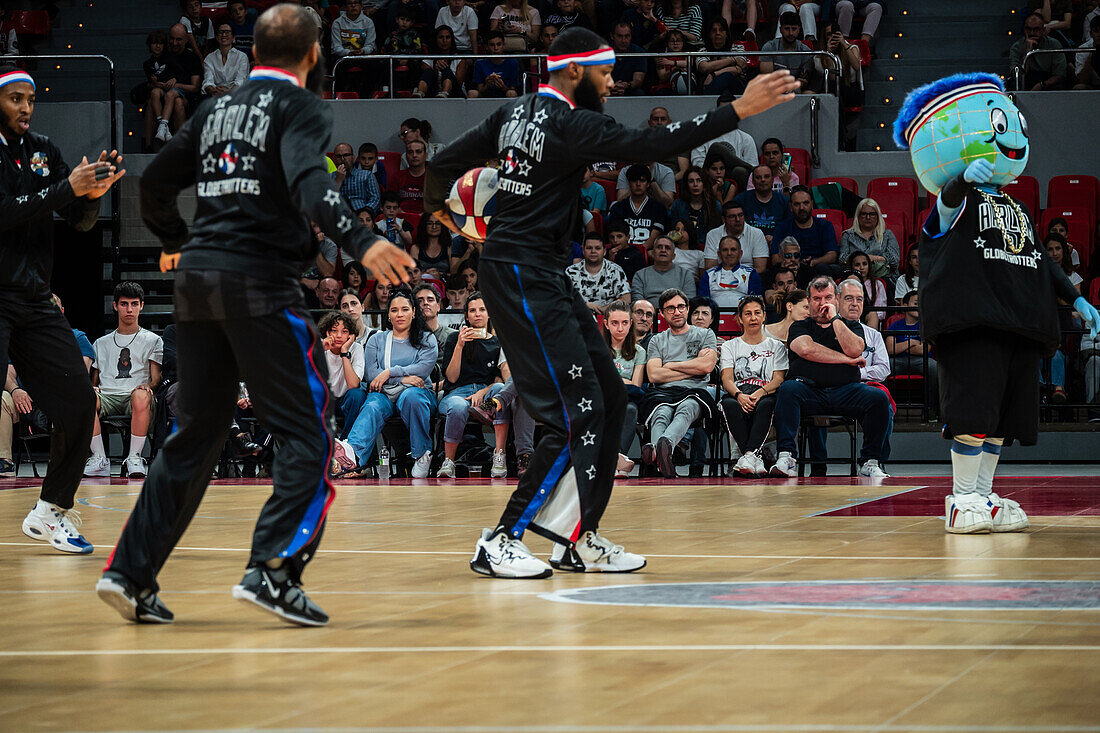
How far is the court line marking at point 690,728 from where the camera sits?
236 centimetres

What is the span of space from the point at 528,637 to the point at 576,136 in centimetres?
190

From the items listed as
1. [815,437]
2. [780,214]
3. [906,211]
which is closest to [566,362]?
[815,437]

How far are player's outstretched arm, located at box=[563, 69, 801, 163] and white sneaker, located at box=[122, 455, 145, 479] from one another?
679 centimetres

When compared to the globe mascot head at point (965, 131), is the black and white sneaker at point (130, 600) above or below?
below

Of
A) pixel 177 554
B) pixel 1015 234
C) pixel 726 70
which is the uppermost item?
pixel 726 70

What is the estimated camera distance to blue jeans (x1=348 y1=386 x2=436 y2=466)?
10.3 meters

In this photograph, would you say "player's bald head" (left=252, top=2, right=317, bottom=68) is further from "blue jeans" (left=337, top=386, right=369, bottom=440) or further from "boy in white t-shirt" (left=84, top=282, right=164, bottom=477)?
"boy in white t-shirt" (left=84, top=282, right=164, bottom=477)

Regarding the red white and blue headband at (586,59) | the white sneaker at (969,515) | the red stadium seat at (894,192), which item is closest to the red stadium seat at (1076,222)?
the red stadium seat at (894,192)

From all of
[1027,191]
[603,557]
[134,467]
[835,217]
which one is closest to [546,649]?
[603,557]

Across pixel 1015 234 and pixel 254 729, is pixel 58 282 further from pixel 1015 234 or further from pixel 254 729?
pixel 254 729

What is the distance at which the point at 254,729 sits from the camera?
247cm

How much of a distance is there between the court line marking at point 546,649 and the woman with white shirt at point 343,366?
721cm

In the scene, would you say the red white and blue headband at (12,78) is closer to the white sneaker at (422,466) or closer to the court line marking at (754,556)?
the court line marking at (754,556)

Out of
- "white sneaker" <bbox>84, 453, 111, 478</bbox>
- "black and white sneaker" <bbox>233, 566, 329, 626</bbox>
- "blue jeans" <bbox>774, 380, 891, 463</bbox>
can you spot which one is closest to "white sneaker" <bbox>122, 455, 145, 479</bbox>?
"white sneaker" <bbox>84, 453, 111, 478</bbox>
